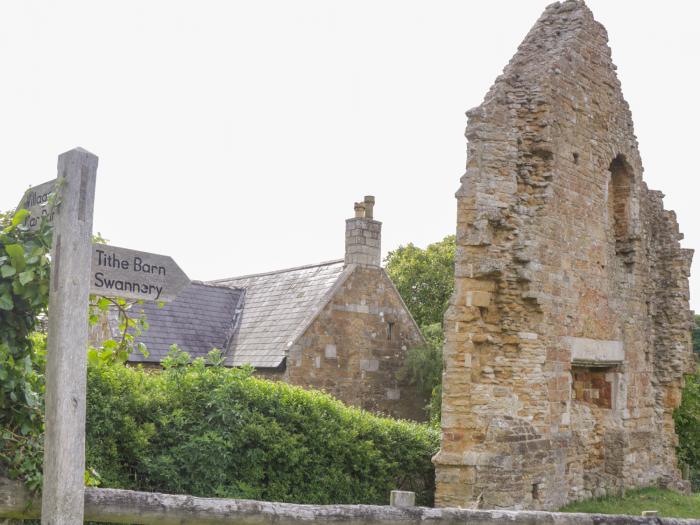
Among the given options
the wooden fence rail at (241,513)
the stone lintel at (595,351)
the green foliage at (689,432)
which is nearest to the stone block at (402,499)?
the wooden fence rail at (241,513)

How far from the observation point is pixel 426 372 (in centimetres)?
1894

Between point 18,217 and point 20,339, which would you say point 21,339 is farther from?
point 18,217

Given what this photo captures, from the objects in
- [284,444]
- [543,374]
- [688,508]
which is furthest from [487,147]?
[688,508]

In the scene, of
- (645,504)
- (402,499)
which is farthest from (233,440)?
(645,504)

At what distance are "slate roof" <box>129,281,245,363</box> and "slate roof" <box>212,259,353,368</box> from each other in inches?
15.3

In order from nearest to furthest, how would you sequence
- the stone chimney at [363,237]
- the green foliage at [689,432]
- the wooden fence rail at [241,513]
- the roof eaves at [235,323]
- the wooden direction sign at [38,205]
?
the wooden fence rail at [241,513] → the wooden direction sign at [38,205] → the stone chimney at [363,237] → the roof eaves at [235,323] → the green foliage at [689,432]

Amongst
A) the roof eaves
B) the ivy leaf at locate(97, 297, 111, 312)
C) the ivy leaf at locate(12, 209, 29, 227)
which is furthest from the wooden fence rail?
the roof eaves

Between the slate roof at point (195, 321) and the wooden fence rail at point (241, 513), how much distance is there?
1247cm

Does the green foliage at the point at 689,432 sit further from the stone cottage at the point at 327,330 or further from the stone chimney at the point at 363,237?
the stone chimney at the point at 363,237

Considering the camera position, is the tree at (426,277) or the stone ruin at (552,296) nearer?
the stone ruin at (552,296)

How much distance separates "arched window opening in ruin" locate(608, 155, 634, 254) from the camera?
46.2 feet

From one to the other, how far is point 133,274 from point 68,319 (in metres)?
0.56

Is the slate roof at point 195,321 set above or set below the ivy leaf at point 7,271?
above

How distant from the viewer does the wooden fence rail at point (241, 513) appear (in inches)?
175
